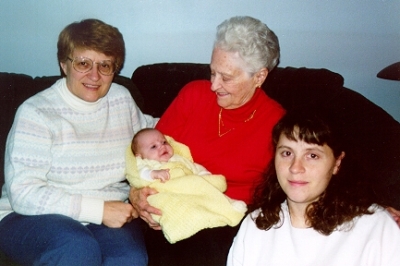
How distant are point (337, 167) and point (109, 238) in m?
0.91

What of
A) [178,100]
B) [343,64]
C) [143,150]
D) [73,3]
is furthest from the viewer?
[343,64]

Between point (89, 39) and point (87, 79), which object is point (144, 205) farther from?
point (89, 39)

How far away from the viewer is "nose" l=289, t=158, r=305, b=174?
1443mm

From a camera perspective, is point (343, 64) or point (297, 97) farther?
point (343, 64)

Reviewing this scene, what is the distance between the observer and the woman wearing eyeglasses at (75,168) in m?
1.63

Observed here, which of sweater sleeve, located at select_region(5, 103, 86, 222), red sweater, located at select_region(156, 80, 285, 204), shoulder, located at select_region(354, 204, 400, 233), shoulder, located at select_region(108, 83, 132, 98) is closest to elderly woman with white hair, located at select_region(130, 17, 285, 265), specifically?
red sweater, located at select_region(156, 80, 285, 204)

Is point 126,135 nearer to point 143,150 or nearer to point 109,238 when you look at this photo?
point 143,150

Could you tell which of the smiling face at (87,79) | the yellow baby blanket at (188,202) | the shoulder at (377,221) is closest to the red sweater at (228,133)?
the yellow baby blanket at (188,202)

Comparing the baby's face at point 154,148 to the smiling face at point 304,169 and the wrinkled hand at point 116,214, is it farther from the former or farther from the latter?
the smiling face at point 304,169

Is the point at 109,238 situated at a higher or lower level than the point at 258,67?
lower

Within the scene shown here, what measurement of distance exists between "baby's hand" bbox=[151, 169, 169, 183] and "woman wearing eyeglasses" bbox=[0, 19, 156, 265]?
6.5 inches

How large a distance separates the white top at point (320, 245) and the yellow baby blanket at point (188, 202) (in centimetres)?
25

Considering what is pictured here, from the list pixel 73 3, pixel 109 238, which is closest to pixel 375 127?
pixel 109 238

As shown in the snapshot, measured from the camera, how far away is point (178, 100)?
2.16 meters
